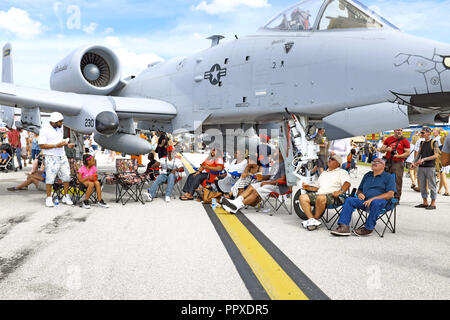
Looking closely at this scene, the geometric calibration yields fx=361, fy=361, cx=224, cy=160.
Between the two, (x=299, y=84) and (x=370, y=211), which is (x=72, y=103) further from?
(x=370, y=211)

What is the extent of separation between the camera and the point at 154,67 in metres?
11.2

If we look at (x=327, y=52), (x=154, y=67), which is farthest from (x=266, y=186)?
(x=154, y=67)

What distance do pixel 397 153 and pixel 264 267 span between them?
4638 mm

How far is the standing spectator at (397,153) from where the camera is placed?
22.6 ft

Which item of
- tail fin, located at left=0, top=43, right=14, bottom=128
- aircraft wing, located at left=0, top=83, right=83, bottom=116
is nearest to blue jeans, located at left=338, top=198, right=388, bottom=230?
aircraft wing, located at left=0, top=83, right=83, bottom=116

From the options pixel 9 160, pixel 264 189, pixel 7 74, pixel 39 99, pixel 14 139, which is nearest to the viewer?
pixel 264 189

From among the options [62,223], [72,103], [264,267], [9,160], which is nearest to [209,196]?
[62,223]

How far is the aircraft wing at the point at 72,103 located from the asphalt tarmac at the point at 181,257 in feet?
9.50

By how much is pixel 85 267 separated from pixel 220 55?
5742 millimetres

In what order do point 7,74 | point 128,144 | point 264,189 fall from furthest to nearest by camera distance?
point 7,74, point 128,144, point 264,189

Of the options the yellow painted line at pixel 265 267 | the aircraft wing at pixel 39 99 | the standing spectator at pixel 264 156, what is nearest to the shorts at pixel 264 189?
the standing spectator at pixel 264 156

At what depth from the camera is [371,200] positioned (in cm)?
488
